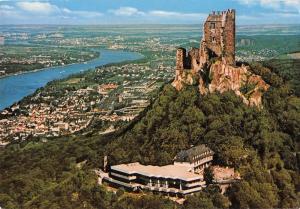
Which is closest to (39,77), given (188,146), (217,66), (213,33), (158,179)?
(213,33)

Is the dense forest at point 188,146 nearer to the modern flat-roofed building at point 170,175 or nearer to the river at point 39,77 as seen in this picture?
the modern flat-roofed building at point 170,175

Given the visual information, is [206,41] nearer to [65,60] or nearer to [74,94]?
[74,94]

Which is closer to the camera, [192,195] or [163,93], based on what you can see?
[192,195]

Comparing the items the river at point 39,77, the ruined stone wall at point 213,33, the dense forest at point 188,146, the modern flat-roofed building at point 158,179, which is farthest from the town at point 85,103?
the modern flat-roofed building at point 158,179

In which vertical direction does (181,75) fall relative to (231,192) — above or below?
above

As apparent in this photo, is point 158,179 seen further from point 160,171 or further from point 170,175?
point 160,171

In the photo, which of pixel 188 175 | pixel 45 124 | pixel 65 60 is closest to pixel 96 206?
pixel 188 175
